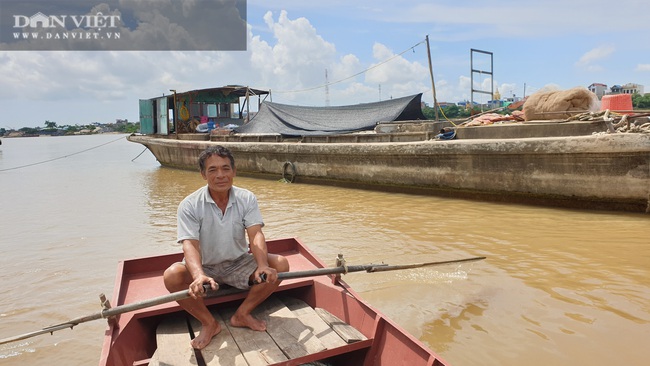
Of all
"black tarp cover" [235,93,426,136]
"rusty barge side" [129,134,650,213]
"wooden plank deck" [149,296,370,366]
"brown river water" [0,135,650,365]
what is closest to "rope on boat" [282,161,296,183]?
"rusty barge side" [129,134,650,213]

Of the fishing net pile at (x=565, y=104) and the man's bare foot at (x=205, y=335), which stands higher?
the fishing net pile at (x=565, y=104)

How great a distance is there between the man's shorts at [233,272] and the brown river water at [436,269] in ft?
3.69

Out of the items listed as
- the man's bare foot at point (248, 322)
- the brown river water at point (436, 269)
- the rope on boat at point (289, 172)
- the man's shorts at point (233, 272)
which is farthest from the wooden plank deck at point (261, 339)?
the rope on boat at point (289, 172)

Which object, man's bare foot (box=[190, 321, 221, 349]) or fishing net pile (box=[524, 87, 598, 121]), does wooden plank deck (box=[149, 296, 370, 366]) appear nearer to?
man's bare foot (box=[190, 321, 221, 349])

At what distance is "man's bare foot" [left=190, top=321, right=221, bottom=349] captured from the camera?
2.37 meters

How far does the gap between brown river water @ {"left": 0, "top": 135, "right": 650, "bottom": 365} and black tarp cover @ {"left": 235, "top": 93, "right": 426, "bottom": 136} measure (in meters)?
3.66

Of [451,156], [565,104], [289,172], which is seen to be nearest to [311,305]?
[451,156]

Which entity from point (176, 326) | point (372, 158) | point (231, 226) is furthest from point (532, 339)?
point (372, 158)

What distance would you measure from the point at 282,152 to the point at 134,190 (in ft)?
13.6

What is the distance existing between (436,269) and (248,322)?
2391 mm

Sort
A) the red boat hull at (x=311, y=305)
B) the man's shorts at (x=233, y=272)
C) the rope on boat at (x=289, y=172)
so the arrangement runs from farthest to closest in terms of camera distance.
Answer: the rope on boat at (x=289, y=172)
the man's shorts at (x=233, y=272)
the red boat hull at (x=311, y=305)

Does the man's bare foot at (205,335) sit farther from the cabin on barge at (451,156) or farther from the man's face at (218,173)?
the cabin on barge at (451,156)

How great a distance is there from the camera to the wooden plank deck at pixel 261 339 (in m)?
2.27

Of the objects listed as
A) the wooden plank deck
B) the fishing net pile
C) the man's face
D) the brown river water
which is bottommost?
the brown river water
